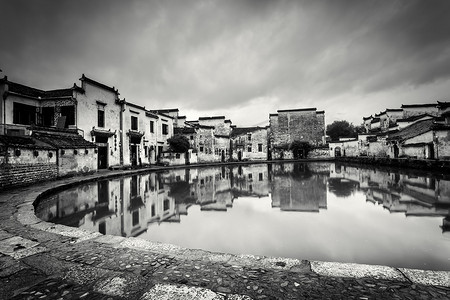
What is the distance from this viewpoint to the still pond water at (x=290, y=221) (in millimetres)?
3529

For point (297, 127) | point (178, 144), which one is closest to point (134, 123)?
point (178, 144)

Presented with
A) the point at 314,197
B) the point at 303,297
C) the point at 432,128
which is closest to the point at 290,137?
the point at 432,128

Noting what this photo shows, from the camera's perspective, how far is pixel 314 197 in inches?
298

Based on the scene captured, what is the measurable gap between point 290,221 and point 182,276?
336cm

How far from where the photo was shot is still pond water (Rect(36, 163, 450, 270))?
3.53m

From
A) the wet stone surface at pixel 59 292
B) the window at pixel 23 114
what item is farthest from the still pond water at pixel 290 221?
the window at pixel 23 114

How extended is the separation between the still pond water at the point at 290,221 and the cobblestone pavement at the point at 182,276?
0.87 metres

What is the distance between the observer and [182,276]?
241cm

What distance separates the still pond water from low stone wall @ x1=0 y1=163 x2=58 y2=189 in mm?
2295

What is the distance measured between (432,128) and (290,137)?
2357 cm

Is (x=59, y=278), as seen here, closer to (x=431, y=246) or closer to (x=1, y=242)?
(x=1, y=242)

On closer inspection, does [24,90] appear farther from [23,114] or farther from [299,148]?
[299,148]

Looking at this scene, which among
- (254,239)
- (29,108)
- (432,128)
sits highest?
(29,108)

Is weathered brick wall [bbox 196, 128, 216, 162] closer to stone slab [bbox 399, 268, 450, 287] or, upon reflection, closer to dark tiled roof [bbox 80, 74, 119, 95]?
dark tiled roof [bbox 80, 74, 119, 95]
